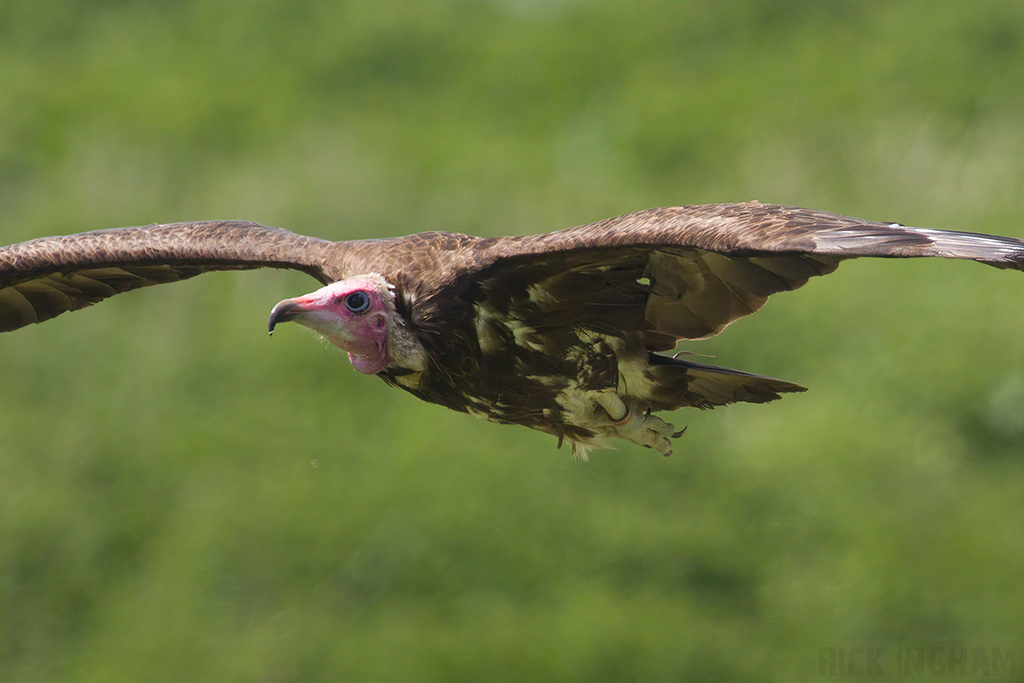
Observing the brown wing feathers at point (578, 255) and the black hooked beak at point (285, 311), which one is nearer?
the brown wing feathers at point (578, 255)

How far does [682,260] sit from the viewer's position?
299 inches

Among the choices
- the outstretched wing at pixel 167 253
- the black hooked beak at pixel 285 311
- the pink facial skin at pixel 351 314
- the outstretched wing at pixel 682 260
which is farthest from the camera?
the outstretched wing at pixel 167 253

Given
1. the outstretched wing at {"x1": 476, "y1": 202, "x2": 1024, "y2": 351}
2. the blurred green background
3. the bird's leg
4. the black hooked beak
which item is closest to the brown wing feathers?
the outstretched wing at {"x1": 476, "y1": 202, "x2": 1024, "y2": 351}

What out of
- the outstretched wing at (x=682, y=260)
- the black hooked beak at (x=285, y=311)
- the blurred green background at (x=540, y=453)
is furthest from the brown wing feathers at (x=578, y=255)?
the blurred green background at (x=540, y=453)

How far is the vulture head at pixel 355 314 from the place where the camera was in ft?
24.8

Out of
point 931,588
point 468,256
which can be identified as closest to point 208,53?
point 931,588

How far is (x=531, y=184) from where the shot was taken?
2347 cm

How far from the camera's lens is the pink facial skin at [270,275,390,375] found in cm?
755

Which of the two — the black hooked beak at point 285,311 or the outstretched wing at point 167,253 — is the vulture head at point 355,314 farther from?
the outstretched wing at point 167,253

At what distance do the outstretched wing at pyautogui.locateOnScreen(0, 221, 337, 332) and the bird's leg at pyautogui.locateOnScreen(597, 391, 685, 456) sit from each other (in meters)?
1.62

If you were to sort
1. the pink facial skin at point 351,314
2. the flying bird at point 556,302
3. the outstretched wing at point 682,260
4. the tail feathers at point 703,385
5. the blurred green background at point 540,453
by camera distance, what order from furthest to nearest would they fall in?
1. the blurred green background at point 540,453
2. the tail feathers at point 703,385
3. the pink facial skin at point 351,314
4. the flying bird at point 556,302
5. the outstretched wing at point 682,260

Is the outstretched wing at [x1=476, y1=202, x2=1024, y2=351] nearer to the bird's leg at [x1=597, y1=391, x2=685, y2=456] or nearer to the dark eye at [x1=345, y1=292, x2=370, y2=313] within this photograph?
the bird's leg at [x1=597, y1=391, x2=685, y2=456]

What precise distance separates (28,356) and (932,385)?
12732mm

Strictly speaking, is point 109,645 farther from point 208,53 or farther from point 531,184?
point 208,53
